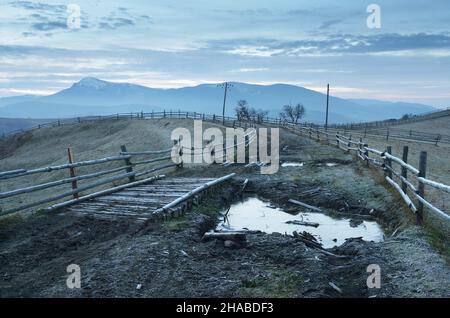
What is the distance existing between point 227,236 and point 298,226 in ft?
9.37

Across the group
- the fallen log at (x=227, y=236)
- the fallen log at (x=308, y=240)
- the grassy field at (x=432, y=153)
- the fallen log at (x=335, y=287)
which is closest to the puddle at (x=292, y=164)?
the grassy field at (x=432, y=153)

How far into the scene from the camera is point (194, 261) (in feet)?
22.5

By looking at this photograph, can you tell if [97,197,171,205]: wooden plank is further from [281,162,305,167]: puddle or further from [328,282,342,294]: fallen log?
[281,162,305,167]: puddle

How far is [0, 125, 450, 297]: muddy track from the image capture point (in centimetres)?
576

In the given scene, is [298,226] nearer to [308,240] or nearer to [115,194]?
[308,240]

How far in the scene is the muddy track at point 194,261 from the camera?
5.76 meters

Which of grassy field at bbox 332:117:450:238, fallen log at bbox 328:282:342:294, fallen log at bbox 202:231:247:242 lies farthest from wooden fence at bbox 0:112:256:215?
grassy field at bbox 332:117:450:238

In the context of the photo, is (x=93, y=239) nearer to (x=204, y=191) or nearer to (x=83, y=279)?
(x=83, y=279)

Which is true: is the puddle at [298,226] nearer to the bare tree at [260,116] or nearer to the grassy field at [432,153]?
the grassy field at [432,153]

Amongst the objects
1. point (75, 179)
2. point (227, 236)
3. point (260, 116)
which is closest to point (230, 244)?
point (227, 236)

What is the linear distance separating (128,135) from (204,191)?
36.5m

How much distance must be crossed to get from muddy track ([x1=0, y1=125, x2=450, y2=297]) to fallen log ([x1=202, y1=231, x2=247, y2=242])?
0.57 feet

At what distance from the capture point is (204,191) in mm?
11828

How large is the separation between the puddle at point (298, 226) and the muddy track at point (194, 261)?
0.46m
